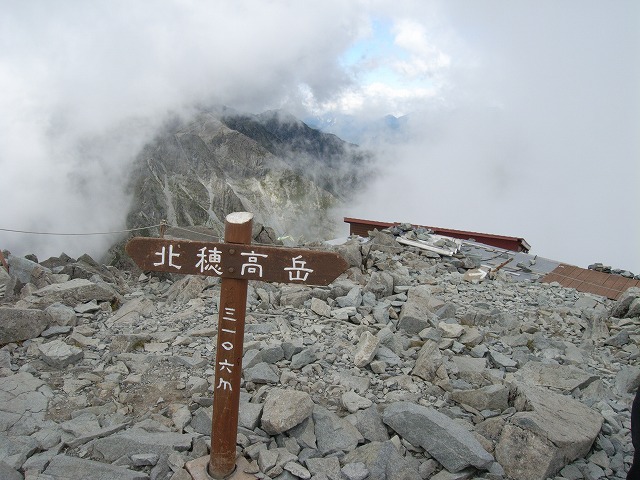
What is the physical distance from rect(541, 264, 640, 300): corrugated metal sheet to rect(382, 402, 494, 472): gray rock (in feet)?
35.6

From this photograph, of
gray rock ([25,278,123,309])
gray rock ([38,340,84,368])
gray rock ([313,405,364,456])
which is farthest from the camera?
gray rock ([25,278,123,309])

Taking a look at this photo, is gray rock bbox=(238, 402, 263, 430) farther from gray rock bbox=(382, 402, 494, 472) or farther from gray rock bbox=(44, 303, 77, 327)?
gray rock bbox=(44, 303, 77, 327)

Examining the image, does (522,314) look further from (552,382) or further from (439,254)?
(439,254)

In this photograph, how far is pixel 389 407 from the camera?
15.3ft

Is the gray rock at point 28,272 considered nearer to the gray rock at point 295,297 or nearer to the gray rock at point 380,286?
the gray rock at point 295,297

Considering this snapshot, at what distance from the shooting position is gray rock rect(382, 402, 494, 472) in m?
4.07

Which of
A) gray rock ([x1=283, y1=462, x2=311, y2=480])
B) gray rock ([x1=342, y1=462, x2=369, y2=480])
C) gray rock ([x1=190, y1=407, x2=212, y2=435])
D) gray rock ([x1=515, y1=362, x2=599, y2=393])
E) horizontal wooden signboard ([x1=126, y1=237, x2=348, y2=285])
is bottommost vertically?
gray rock ([x1=283, y1=462, x2=311, y2=480])

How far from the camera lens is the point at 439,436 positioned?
13.8 ft

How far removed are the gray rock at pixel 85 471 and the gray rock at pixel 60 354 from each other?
212 cm

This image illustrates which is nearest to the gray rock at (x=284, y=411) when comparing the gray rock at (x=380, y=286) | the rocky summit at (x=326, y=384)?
the rocky summit at (x=326, y=384)

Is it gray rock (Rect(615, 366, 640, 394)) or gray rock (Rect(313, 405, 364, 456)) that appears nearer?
gray rock (Rect(313, 405, 364, 456))

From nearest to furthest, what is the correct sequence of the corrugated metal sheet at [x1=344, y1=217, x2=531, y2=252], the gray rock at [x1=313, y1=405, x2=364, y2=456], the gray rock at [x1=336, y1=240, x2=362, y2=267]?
the gray rock at [x1=313, y1=405, x2=364, y2=456], the gray rock at [x1=336, y1=240, x2=362, y2=267], the corrugated metal sheet at [x1=344, y1=217, x2=531, y2=252]

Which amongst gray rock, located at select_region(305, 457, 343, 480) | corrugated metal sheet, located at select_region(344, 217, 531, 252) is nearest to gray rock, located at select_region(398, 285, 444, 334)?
gray rock, located at select_region(305, 457, 343, 480)

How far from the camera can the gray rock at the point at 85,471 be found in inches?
155
